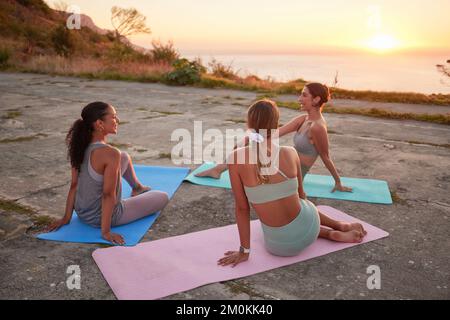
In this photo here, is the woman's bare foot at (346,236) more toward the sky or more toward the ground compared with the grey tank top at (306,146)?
more toward the ground

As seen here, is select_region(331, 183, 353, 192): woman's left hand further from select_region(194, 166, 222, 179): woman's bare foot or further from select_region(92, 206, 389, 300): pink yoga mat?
select_region(194, 166, 222, 179): woman's bare foot

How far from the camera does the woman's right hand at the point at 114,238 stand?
297cm

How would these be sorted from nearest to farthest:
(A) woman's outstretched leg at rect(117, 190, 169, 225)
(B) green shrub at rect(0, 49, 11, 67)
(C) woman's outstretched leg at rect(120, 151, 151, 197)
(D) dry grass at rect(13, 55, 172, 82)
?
(A) woman's outstretched leg at rect(117, 190, 169, 225), (C) woman's outstretched leg at rect(120, 151, 151, 197), (D) dry grass at rect(13, 55, 172, 82), (B) green shrub at rect(0, 49, 11, 67)

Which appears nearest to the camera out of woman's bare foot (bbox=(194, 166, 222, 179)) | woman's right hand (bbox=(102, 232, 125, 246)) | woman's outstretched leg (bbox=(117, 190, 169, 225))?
woman's right hand (bbox=(102, 232, 125, 246))

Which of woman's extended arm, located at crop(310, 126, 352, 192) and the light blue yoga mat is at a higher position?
woman's extended arm, located at crop(310, 126, 352, 192)

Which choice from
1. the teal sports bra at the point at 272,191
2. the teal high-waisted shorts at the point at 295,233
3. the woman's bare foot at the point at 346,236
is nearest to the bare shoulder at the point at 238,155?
the teal sports bra at the point at 272,191

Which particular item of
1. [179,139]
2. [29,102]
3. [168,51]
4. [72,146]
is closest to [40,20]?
[168,51]

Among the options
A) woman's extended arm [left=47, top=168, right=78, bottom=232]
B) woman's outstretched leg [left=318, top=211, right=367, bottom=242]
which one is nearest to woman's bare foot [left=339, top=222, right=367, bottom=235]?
woman's outstretched leg [left=318, top=211, right=367, bottom=242]

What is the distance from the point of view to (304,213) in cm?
270

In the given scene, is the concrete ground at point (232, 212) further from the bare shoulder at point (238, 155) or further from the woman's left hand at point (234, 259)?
the bare shoulder at point (238, 155)

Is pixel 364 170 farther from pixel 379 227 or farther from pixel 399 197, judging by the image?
pixel 379 227

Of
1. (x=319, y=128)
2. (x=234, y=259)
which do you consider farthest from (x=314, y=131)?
(x=234, y=259)

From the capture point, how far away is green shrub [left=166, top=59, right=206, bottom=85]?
12.4 meters

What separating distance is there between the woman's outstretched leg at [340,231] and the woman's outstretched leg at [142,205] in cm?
143
